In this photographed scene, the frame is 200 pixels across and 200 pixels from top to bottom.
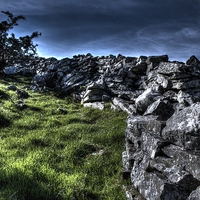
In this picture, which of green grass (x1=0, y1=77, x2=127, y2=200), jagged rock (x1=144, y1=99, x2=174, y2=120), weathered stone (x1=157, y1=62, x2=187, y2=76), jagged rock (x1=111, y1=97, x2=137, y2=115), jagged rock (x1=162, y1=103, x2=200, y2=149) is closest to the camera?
jagged rock (x1=162, y1=103, x2=200, y2=149)

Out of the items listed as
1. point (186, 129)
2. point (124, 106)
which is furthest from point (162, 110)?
Answer: point (124, 106)

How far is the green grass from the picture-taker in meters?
6.57

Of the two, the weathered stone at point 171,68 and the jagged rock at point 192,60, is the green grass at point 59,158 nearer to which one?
the weathered stone at point 171,68

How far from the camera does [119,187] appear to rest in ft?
22.8

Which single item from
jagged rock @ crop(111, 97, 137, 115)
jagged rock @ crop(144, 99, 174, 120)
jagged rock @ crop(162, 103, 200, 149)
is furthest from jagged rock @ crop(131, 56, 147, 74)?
jagged rock @ crop(162, 103, 200, 149)

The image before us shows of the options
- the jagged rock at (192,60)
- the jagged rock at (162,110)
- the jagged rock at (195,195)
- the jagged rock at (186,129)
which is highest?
the jagged rock at (192,60)

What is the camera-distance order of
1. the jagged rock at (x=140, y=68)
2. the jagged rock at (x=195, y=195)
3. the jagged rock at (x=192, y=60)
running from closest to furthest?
the jagged rock at (x=195, y=195), the jagged rock at (x=192, y=60), the jagged rock at (x=140, y=68)

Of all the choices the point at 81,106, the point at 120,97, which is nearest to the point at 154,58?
the point at 120,97

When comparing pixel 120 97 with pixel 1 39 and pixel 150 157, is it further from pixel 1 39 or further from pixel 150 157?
pixel 1 39

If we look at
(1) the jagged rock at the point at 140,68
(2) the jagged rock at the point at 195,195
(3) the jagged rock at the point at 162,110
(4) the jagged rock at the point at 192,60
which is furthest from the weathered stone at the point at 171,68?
(2) the jagged rock at the point at 195,195

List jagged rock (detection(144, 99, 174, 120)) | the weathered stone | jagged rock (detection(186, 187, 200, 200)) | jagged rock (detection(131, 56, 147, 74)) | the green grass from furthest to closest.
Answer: jagged rock (detection(131, 56, 147, 74)), the weathered stone, jagged rock (detection(144, 99, 174, 120)), the green grass, jagged rock (detection(186, 187, 200, 200))

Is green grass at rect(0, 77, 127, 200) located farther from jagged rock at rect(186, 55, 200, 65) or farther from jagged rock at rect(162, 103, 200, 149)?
jagged rock at rect(186, 55, 200, 65)

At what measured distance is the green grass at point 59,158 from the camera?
21.5ft

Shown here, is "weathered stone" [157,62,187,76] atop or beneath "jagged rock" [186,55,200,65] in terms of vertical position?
beneath
